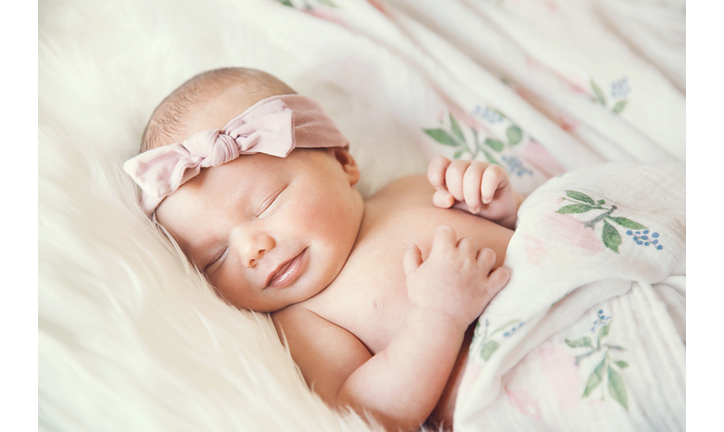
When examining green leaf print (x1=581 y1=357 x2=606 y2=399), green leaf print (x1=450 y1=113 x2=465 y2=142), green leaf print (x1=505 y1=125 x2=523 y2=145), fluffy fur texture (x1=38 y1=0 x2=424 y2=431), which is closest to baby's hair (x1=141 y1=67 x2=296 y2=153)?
fluffy fur texture (x1=38 y1=0 x2=424 y2=431)

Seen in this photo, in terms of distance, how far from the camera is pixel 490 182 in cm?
96

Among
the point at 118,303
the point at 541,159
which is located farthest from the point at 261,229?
the point at 541,159

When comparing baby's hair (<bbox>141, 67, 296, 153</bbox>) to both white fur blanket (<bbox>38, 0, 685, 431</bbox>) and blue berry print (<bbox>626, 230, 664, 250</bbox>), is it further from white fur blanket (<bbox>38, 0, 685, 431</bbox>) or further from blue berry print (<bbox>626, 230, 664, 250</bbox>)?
blue berry print (<bbox>626, 230, 664, 250</bbox>)

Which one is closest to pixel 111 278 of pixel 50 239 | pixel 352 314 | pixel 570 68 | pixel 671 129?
pixel 50 239

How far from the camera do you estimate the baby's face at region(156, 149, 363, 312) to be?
92cm

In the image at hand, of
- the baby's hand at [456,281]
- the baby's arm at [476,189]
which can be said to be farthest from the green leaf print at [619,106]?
the baby's hand at [456,281]

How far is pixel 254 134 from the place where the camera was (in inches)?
37.0

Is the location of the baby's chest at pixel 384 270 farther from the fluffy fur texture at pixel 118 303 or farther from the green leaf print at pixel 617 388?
the green leaf print at pixel 617 388

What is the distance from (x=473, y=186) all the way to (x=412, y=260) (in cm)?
23

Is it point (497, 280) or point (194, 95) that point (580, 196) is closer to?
point (497, 280)

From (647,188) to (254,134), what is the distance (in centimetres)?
80

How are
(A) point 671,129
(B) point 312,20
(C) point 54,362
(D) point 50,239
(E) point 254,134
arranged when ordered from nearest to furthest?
(C) point 54,362, (D) point 50,239, (E) point 254,134, (A) point 671,129, (B) point 312,20

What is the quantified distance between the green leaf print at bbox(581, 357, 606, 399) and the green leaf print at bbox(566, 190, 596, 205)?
31cm
